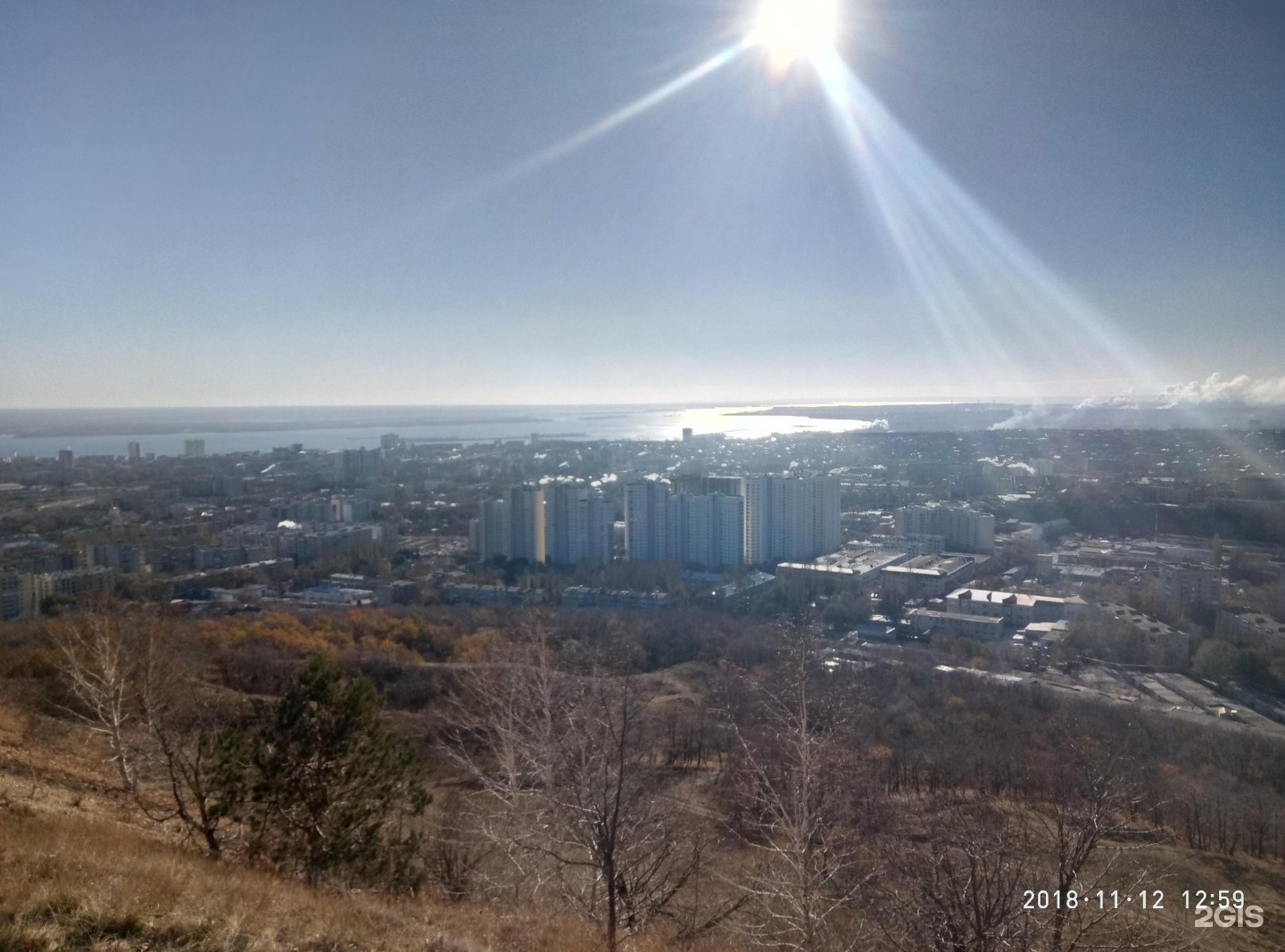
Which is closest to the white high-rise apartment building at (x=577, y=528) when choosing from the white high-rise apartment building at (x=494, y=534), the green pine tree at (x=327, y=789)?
the white high-rise apartment building at (x=494, y=534)

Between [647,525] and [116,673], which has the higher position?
[116,673]

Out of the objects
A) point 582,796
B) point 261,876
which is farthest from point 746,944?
point 261,876

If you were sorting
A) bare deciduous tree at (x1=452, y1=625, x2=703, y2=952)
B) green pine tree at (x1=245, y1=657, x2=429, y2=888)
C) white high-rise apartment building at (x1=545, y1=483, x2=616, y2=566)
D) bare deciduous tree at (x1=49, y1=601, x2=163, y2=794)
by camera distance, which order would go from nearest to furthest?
1. bare deciduous tree at (x1=452, y1=625, x2=703, y2=952)
2. green pine tree at (x1=245, y1=657, x2=429, y2=888)
3. bare deciduous tree at (x1=49, y1=601, x2=163, y2=794)
4. white high-rise apartment building at (x1=545, y1=483, x2=616, y2=566)

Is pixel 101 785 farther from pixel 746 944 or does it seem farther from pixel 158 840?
pixel 746 944

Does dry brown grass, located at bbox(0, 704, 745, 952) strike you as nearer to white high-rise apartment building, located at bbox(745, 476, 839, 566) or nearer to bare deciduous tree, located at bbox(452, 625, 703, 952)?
bare deciduous tree, located at bbox(452, 625, 703, 952)

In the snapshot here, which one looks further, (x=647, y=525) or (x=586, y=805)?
(x=647, y=525)

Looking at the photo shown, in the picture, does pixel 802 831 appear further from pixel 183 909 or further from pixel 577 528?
pixel 577 528

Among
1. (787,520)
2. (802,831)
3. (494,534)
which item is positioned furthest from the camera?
(494,534)

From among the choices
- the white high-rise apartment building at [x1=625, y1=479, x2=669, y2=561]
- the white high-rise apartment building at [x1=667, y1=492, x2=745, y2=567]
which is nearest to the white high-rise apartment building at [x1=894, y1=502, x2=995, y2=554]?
the white high-rise apartment building at [x1=667, y1=492, x2=745, y2=567]

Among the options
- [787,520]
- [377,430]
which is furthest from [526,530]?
[377,430]

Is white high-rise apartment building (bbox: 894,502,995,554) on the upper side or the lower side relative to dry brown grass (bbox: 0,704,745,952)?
lower

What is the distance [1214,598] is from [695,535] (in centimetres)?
1011
